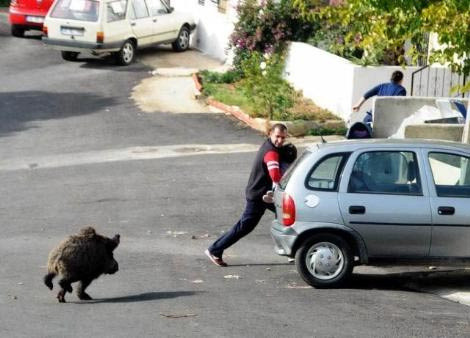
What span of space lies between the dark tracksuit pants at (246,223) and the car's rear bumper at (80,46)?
1684 centimetres

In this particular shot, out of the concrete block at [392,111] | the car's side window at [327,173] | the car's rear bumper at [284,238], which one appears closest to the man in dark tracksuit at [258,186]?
the car's rear bumper at [284,238]

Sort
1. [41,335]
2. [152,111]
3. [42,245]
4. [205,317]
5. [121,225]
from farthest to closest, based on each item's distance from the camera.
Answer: [152,111], [121,225], [42,245], [205,317], [41,335]

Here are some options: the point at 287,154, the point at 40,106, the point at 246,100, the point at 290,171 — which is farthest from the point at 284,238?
the point at 40,106

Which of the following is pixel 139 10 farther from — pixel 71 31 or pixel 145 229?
pixel 145 229

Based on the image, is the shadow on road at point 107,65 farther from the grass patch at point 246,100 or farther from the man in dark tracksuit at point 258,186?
the man in dark tracksuit at point 258,186

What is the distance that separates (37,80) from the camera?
29266 millimetres

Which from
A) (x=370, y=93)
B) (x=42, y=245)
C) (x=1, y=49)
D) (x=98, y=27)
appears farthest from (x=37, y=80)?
(x=42, y=245)

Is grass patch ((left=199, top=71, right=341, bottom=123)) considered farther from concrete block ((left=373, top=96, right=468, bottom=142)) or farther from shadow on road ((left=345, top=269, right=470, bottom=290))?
shadow on road ((left=345, top=269, right=470, bottom=290))

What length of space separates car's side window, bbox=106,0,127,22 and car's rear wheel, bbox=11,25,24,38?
5.14 m

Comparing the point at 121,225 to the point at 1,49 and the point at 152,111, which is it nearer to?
the point at 152,111

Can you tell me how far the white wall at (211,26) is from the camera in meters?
31.1

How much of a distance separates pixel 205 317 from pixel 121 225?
565cm

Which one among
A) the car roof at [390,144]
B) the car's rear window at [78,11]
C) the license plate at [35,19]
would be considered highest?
the car's rear window at [78,11]

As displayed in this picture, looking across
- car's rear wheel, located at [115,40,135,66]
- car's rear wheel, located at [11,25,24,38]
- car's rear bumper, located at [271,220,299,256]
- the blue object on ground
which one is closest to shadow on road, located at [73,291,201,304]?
car's rear bumper, located at [271,220,299,256]
